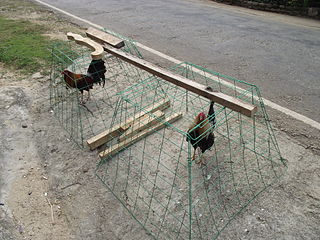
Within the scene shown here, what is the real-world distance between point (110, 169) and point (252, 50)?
18.9ft

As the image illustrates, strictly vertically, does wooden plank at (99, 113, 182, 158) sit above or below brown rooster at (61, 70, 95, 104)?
below

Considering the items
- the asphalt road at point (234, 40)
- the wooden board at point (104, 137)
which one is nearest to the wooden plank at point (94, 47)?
the wooden board at point (104, 137)

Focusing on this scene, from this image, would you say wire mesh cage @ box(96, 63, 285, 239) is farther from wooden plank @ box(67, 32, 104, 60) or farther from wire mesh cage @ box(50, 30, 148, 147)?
wooden plank @ box(67, 32, 104, 60)

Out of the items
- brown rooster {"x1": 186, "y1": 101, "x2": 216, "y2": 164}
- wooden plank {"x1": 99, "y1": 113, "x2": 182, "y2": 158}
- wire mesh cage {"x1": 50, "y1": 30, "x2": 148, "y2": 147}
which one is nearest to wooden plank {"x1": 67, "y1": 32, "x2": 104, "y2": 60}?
wire mesh cage {"x1": 50, "y1": 30, "x2": 148, "y2": 147}

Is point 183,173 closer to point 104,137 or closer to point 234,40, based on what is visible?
point 104,137

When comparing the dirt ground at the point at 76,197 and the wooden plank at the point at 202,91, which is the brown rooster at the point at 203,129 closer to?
the wooden plank at the point at 202,91

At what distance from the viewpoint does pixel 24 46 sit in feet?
25.3

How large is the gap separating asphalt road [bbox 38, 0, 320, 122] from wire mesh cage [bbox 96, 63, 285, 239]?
5.46ft

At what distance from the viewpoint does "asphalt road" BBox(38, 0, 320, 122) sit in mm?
5871

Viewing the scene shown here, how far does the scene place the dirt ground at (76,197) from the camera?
303cm

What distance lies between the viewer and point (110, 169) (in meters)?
3.88

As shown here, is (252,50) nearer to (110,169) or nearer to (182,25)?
(182,25)

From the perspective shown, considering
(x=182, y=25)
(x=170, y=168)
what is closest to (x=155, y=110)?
(x=170, y=168)

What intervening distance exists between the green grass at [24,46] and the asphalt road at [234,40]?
2.48 meters
